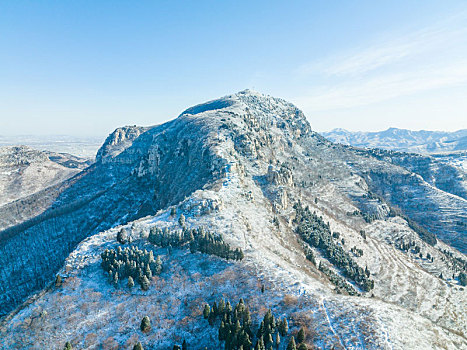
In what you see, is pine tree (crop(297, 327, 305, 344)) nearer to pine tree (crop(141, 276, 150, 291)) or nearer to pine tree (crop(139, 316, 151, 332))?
pine tree (crop(139, 316, 151, 332))

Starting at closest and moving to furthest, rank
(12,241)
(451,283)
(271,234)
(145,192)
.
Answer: (271,234) < (451,283) < (12,241) < (145,192)

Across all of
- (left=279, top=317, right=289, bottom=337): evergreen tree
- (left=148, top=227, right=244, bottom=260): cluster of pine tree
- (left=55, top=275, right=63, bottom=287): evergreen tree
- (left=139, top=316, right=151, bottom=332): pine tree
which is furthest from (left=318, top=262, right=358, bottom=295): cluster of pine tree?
(left=55, top=275, right=63, bottom=287): evergreen tree

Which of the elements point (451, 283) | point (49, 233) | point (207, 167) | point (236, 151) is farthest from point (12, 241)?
point (451, 283)

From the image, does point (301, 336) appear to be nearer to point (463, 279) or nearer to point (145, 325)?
point (145, 325)

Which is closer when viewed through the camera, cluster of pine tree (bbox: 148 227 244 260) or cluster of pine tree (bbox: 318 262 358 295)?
cluster of pine tree (bbox: 148 227 244 260)

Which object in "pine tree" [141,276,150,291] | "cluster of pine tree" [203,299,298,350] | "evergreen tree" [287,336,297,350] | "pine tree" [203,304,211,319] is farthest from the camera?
"pine tree" [141,276,150,291]

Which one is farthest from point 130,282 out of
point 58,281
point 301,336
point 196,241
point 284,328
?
point 301,336

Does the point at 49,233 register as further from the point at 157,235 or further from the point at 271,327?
the point at 271,327
